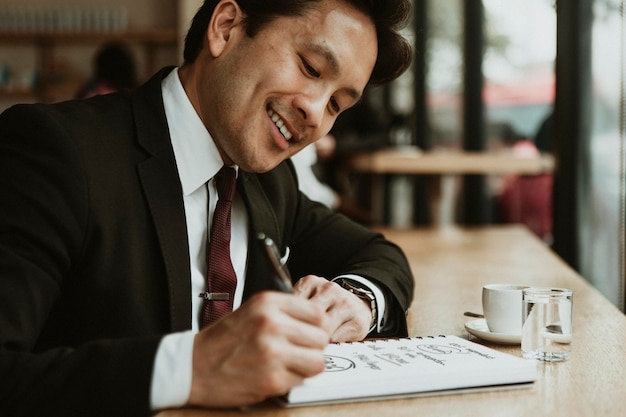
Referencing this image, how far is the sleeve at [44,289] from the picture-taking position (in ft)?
2.93

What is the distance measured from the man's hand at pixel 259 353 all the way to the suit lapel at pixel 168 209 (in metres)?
0.34

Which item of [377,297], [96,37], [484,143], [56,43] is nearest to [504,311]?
[377,297]

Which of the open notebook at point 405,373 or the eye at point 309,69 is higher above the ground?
the eye at point 309,69

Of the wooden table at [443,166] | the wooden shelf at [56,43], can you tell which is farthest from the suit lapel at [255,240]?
the wooden shelf at [56,43]

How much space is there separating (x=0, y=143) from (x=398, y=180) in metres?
6.36

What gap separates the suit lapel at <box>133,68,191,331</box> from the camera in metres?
1.24

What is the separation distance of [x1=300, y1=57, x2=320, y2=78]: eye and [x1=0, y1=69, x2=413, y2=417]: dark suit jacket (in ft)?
0.87

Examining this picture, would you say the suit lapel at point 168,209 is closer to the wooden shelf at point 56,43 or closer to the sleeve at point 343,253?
the sleeve at point 343,253

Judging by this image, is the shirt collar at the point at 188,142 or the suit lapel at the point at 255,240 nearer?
the shirt collar at the point at 188,142

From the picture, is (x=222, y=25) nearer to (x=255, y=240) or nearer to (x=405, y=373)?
Result: (x=255, y=240)

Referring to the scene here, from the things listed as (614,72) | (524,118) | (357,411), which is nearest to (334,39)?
(357,411)

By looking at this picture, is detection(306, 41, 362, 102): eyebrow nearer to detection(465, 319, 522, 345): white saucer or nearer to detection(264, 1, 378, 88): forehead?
detection(264, 1, 378, 88): forehead

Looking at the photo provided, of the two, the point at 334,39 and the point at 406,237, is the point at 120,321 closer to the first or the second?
the point at 334,39

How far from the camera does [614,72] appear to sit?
2.55m
